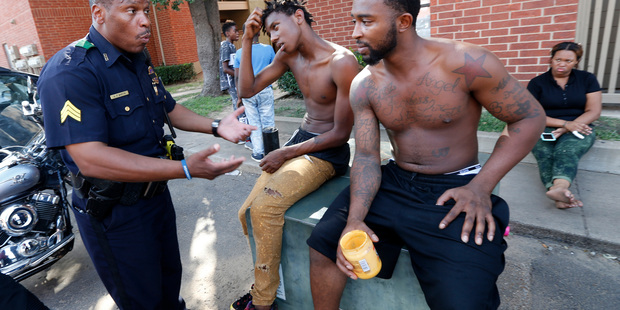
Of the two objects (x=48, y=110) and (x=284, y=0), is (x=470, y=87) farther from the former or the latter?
(x=48, y=110)

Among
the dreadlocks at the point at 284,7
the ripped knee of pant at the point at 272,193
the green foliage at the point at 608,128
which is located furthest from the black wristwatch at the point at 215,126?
the green foliage at the point at 608,128

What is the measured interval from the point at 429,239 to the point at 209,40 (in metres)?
9.85

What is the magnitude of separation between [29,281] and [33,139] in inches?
50.4

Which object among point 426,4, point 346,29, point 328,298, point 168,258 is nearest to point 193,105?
point 346,29

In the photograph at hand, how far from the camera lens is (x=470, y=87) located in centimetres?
200

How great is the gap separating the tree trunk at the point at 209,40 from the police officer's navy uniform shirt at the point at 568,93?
8449 millimetres

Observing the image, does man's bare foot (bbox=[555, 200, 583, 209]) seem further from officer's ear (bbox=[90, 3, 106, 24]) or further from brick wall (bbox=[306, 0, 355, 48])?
brick wall (bbox=[306, 0, 355, 48])

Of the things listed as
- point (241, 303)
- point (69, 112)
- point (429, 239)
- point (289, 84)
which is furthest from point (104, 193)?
point (289, 84)

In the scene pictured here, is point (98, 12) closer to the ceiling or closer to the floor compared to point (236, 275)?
closer to the ceiling

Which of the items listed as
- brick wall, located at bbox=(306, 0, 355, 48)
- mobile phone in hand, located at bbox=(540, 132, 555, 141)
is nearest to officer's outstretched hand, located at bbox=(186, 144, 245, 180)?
mobile phone in hand, located at bbox=(540, 132, 555, 141)

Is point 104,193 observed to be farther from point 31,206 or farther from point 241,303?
point 31,206

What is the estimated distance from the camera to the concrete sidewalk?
3.02m

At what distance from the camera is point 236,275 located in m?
3.12

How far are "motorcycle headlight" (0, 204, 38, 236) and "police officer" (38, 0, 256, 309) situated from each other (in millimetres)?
1127
